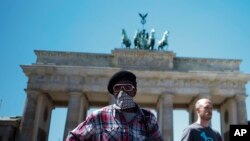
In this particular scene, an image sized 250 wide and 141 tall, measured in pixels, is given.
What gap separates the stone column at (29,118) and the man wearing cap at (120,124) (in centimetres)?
2617

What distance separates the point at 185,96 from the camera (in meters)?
30.9

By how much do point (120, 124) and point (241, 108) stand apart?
27979 mm

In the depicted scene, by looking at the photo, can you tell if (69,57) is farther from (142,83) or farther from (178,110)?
(178,110)

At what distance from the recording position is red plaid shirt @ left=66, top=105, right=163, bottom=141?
300 centimetres

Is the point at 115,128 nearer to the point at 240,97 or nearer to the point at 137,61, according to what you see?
the point at 137,61

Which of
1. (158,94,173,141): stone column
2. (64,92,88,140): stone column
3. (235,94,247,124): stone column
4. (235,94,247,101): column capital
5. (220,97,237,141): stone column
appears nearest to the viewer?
(158,94,173,141): stone column

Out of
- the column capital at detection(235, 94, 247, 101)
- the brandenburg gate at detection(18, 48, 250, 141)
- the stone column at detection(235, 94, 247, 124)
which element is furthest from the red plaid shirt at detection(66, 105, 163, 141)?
the column capital at detection(235, 94, 247, 101)

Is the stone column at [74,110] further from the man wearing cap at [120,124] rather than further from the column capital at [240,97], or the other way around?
the man wearing cap at [120,124]

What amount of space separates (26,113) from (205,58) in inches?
709

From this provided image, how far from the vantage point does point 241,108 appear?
28.8 meters

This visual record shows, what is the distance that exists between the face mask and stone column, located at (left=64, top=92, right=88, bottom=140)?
25.2 metres

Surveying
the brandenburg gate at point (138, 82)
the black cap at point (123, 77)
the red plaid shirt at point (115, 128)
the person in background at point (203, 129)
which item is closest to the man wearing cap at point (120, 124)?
the red plaid shirt at point (115, 128)

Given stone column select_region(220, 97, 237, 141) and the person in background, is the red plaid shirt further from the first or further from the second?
stone column select_region(220, 97, 237, 141)

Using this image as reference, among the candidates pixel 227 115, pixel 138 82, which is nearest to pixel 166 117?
pixel 138 82
